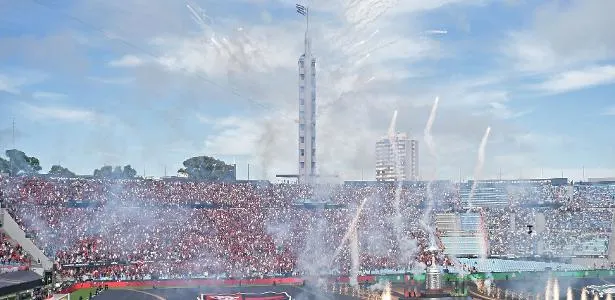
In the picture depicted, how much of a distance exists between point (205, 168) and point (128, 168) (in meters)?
16.1

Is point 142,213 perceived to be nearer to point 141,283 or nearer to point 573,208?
point 141,283

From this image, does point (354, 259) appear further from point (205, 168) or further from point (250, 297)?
point (205, 168)

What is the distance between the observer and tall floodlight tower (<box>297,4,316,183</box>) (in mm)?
109125

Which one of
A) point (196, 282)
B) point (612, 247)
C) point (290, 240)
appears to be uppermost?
point (290, 240)

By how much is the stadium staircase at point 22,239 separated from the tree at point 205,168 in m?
80.7

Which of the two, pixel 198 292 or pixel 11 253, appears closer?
pixel 198 292

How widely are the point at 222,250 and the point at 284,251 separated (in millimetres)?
6253

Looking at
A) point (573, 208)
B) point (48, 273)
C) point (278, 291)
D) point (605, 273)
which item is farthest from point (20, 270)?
point (573, 208)

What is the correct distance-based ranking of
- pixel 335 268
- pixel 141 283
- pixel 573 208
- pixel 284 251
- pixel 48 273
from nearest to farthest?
pixel 48 273, pixel 141 283, pixel 335 268, pixel 284 251, pixel 573 208

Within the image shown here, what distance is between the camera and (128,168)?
136 metres

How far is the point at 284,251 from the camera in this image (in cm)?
6769

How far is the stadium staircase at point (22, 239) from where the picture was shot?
184ft

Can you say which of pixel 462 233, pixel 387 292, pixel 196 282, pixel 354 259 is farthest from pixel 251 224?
pixel 462 233

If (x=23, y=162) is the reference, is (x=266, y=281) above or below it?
below
